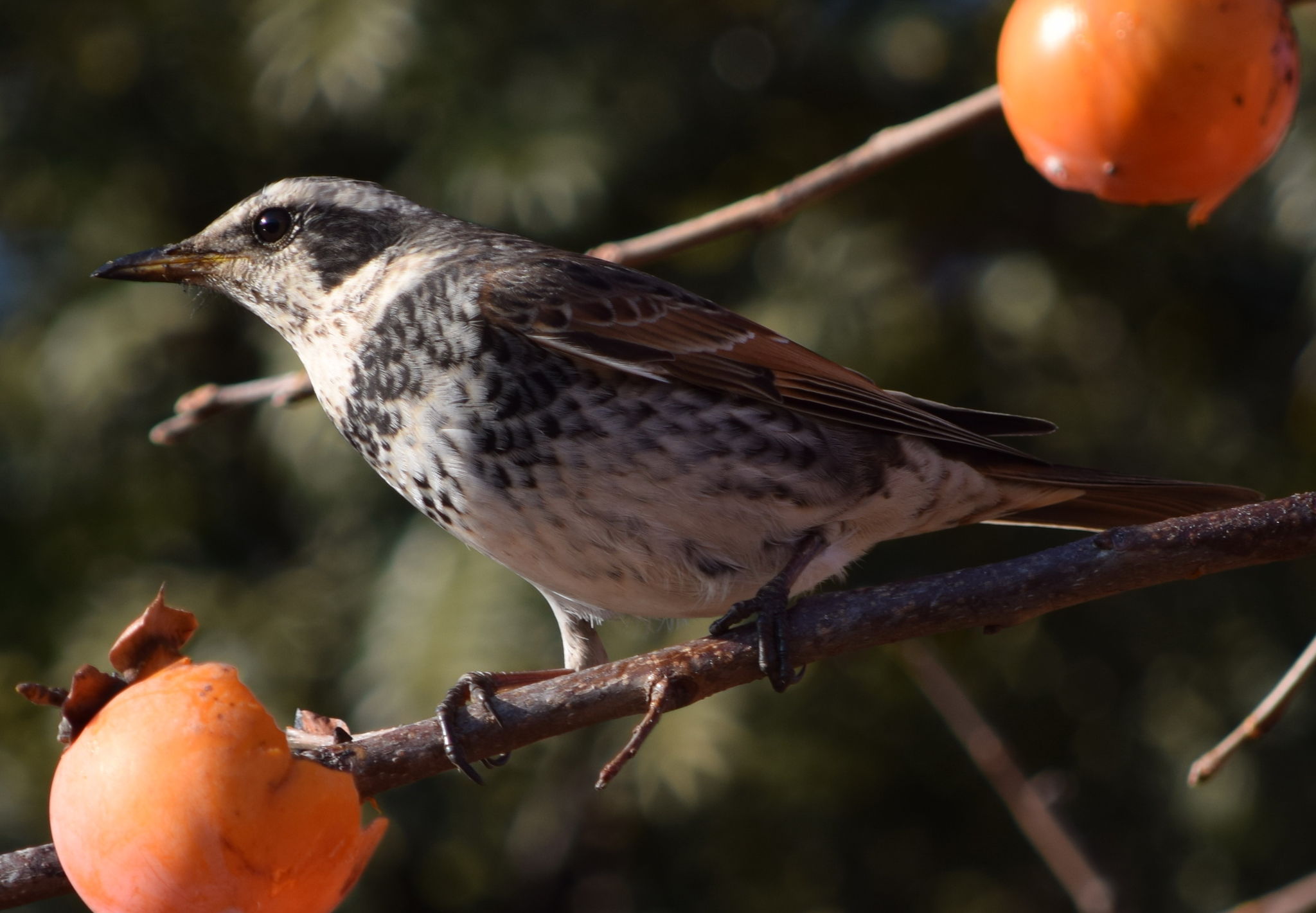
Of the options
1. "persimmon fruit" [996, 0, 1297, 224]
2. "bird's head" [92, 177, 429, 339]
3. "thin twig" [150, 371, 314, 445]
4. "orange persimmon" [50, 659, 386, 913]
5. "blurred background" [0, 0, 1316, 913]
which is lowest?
"blurred background" [0, 0, 1316, 913]

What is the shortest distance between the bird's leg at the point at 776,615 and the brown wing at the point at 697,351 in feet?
0.81

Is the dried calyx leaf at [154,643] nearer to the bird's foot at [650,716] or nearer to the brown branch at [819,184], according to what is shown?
the bird's foot at [650,716]

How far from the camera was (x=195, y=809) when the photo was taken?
129 cm

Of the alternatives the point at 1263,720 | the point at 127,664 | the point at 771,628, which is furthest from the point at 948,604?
the point at 127,664

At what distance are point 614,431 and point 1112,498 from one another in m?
0.92

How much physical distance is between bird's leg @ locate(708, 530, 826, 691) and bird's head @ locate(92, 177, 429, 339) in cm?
99

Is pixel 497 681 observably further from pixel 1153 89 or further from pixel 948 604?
pixel 1153 89

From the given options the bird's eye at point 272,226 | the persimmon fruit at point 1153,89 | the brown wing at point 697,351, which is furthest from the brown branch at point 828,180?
the bird's eye at point 272,226

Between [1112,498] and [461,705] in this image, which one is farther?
[1112,498]

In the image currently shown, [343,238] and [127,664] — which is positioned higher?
[127,664]

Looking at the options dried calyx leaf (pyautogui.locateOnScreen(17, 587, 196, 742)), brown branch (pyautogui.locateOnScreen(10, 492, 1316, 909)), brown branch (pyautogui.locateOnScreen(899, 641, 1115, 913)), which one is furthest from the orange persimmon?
brown branch (pyautogui.locateOnScreen(899, 641, 1115, 913))

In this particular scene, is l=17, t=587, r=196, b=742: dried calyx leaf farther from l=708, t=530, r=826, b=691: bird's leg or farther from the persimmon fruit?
the persimmon fruit

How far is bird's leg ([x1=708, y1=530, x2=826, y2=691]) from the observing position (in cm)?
182

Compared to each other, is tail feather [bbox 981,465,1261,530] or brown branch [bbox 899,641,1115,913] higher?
tail feather [bbox 981,465,1261,530]
